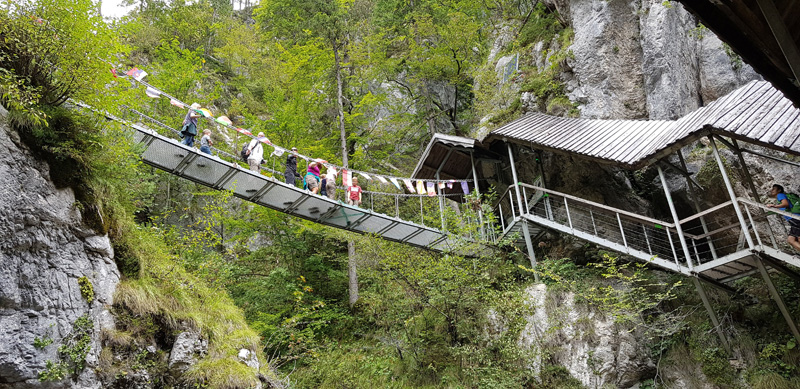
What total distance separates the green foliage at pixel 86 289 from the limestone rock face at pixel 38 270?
5 cm

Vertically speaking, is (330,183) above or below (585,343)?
above

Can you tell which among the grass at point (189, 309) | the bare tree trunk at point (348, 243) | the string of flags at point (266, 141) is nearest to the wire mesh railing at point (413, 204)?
the string of flags at point (266, 141)

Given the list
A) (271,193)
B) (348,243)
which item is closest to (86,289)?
(271,193)

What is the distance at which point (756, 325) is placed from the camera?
25.9 feet

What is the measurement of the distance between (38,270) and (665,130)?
34.4ft

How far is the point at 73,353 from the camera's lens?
4699mm

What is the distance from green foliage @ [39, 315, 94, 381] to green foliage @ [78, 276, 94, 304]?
0.21 m

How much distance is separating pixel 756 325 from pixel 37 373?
10.5m

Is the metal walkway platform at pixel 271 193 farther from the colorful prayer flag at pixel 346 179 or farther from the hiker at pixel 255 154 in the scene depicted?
the colorful prayer flag at pixel 346 179

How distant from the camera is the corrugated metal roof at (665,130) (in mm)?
7020

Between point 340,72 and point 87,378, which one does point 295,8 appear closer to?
point 340,72

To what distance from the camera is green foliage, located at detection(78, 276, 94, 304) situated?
509 cm

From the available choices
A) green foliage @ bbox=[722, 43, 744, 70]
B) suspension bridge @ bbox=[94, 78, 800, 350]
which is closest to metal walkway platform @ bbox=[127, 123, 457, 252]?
suspension bridge @ bbox=[94, 78, 800, 350]

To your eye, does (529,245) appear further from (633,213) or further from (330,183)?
(330,183)
